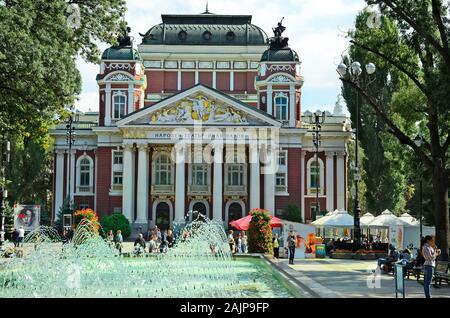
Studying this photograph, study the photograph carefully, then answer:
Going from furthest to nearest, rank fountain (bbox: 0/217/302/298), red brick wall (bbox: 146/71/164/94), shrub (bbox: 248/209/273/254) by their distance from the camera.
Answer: red brick wall (bbox: 146/71/164/94)
shrub (bbox: 248/209/273/254)
fountain (bbox: 0/217/302/298)

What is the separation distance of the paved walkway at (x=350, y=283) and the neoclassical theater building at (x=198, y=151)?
32439mm

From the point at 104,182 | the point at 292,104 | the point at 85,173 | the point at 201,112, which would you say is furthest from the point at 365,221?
the point at 85,173

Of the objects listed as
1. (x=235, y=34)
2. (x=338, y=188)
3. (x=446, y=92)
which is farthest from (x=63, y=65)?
(x=235, y=34)

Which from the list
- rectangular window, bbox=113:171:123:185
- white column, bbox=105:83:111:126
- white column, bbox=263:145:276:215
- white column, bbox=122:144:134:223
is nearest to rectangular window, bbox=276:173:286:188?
white column, bbox=263:145:276:215

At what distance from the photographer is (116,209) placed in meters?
62.8

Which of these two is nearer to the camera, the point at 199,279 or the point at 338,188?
the point at 199,279

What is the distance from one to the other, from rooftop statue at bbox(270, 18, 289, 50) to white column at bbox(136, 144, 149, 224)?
14.8 m

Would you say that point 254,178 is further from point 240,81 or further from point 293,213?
point 240,81

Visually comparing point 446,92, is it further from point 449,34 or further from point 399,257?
point 399,257

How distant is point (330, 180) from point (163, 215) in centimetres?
1503

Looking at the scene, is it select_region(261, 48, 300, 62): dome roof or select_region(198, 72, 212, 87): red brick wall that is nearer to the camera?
select_region(261, 48, 300, 62): dome roof

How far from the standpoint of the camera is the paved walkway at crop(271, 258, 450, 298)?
17688 millimetres

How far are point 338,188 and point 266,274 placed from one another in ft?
137

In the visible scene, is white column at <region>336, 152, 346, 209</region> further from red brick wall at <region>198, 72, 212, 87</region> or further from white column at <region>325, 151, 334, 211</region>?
red brick wall at <region>198, 72, 212, 87</region>
